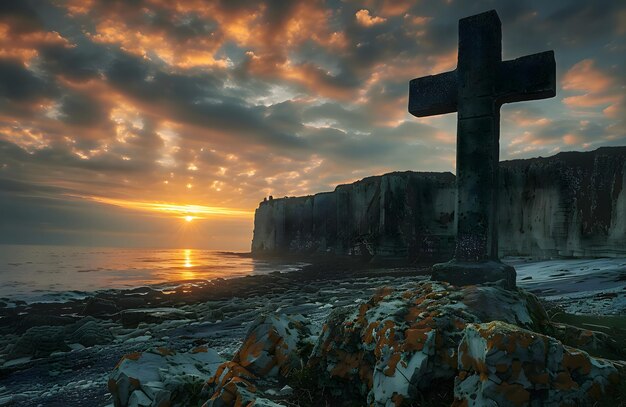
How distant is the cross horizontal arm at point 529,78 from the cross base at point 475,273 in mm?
2673

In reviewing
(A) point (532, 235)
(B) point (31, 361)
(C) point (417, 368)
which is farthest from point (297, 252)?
(C) point (417, 368)

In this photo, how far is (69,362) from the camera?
7.45m

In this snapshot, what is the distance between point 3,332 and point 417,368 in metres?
14.7

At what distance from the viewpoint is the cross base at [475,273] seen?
518 centimetres

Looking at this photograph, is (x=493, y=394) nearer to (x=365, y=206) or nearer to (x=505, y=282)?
(x=505, y=282)

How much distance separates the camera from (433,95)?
649 centimetres

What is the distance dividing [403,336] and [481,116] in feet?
14.0

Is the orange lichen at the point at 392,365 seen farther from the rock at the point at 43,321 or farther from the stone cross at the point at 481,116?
the rock at the point at 43,321

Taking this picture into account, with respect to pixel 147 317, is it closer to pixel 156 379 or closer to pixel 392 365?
pixel 156 379

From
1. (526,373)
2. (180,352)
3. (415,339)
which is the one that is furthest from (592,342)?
(180,352)

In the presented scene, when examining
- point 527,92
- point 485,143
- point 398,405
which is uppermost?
point 527,92

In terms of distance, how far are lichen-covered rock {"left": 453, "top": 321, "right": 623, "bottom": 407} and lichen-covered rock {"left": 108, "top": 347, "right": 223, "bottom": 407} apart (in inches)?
102

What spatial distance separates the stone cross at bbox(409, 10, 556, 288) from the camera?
5.63 m

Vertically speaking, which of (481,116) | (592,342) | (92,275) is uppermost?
(481,116)
